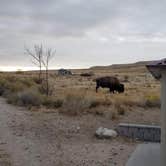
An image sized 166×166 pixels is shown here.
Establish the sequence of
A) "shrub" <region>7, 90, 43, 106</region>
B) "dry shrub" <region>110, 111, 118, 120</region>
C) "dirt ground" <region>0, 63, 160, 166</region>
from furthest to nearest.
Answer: "shrub" <region>7, 90, 43, 106</region> → "dry shrub" <region>110, 111, 118, 120</region> → "dirt ground" <region>0, 63, 160, 166</region>

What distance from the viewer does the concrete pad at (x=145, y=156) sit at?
891 cm

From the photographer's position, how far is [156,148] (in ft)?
34.7

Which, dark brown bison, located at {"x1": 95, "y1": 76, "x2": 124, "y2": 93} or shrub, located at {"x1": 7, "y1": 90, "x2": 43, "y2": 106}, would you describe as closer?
shrub, located at {"x1": 7, "y1": 90, "x2": 43, "y2": 106}

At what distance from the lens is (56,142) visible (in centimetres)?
1180

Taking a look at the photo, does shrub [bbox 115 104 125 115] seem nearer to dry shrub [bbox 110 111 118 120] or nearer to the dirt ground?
the dirt ground

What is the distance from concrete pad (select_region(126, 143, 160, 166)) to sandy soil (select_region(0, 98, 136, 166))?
0.35m

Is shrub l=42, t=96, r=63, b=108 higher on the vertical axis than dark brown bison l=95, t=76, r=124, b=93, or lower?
lower

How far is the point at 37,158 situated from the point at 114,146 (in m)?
2.56

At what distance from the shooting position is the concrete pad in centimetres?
891

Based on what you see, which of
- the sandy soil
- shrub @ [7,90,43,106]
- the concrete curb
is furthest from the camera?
shrub @ [7,90,43,106]

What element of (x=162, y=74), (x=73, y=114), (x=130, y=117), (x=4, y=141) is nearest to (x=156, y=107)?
(x=130, y=117)

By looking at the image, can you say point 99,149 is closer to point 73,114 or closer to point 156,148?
point 156,148

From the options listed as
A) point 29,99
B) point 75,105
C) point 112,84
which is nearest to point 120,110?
point 75,105

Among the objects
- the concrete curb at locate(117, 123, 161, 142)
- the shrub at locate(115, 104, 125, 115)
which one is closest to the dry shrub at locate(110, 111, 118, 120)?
the shrub at locate(115, 104, 125, 115)
